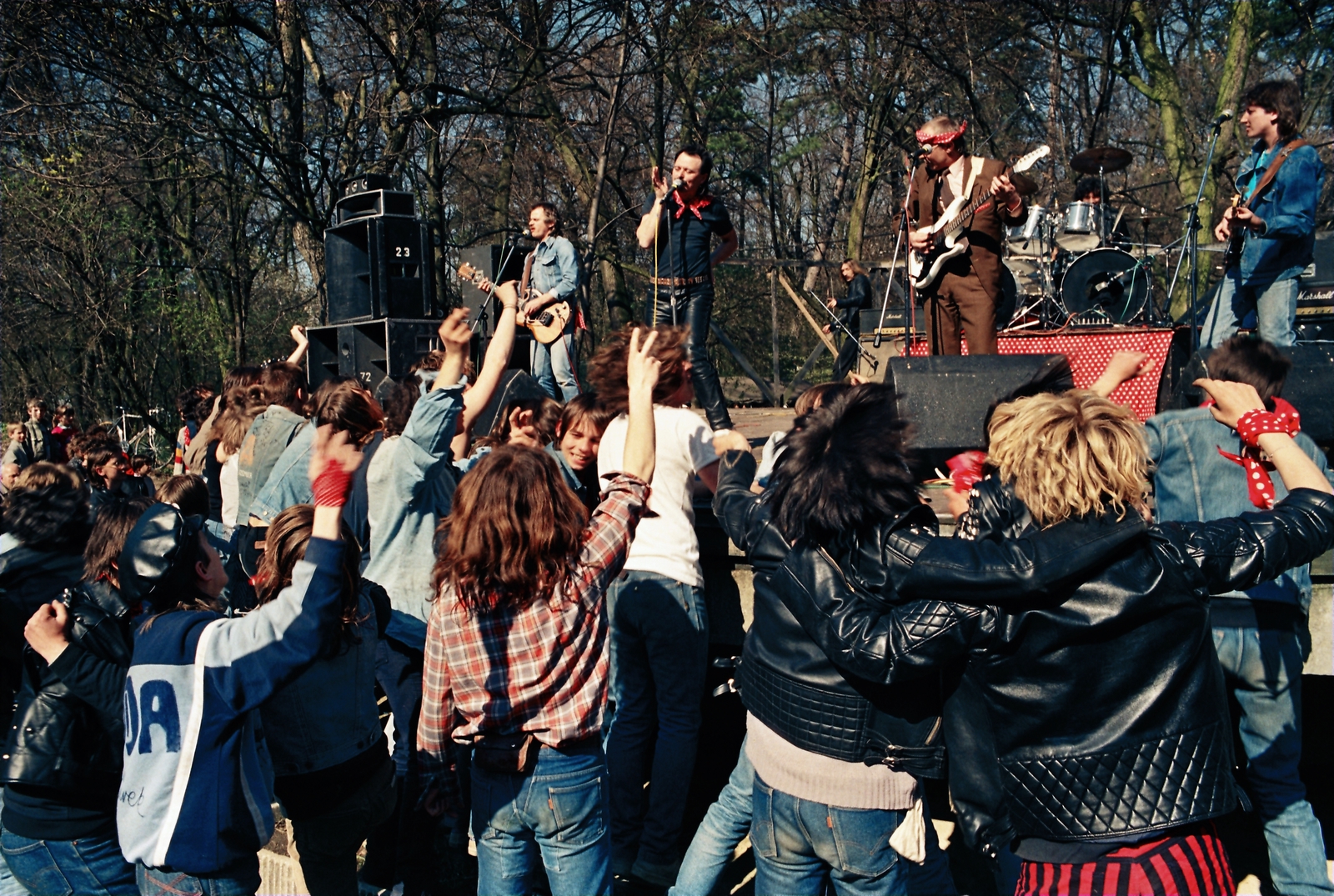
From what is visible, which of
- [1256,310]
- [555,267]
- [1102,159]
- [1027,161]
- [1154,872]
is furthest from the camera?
[1102,159]

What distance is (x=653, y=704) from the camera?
367cm

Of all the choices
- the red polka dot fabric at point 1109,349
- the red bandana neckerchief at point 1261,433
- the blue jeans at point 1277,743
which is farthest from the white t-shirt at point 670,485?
the red polka dot fabric at point 1109,349

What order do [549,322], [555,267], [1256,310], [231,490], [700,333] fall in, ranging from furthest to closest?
[555,267] → [549,322] → [700,333] → [1256,310] → [231,490]

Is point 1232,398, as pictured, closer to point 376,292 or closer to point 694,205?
point 694,205

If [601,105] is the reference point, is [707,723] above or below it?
below

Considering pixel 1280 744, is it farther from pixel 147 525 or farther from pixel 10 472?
pixel 10 472

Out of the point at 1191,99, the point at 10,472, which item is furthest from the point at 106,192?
the point at 1191,99

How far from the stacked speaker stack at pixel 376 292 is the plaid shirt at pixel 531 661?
609 centimetres

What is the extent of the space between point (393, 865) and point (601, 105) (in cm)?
1783

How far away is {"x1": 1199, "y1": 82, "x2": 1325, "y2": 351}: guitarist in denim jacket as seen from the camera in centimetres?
502

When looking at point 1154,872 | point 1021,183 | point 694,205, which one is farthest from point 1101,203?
point 1154,872

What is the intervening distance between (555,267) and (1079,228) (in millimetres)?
6167

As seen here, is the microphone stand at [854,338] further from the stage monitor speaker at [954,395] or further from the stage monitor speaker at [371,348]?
the stage monitor speaker at [954,395]

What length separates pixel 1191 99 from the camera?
2020cm
